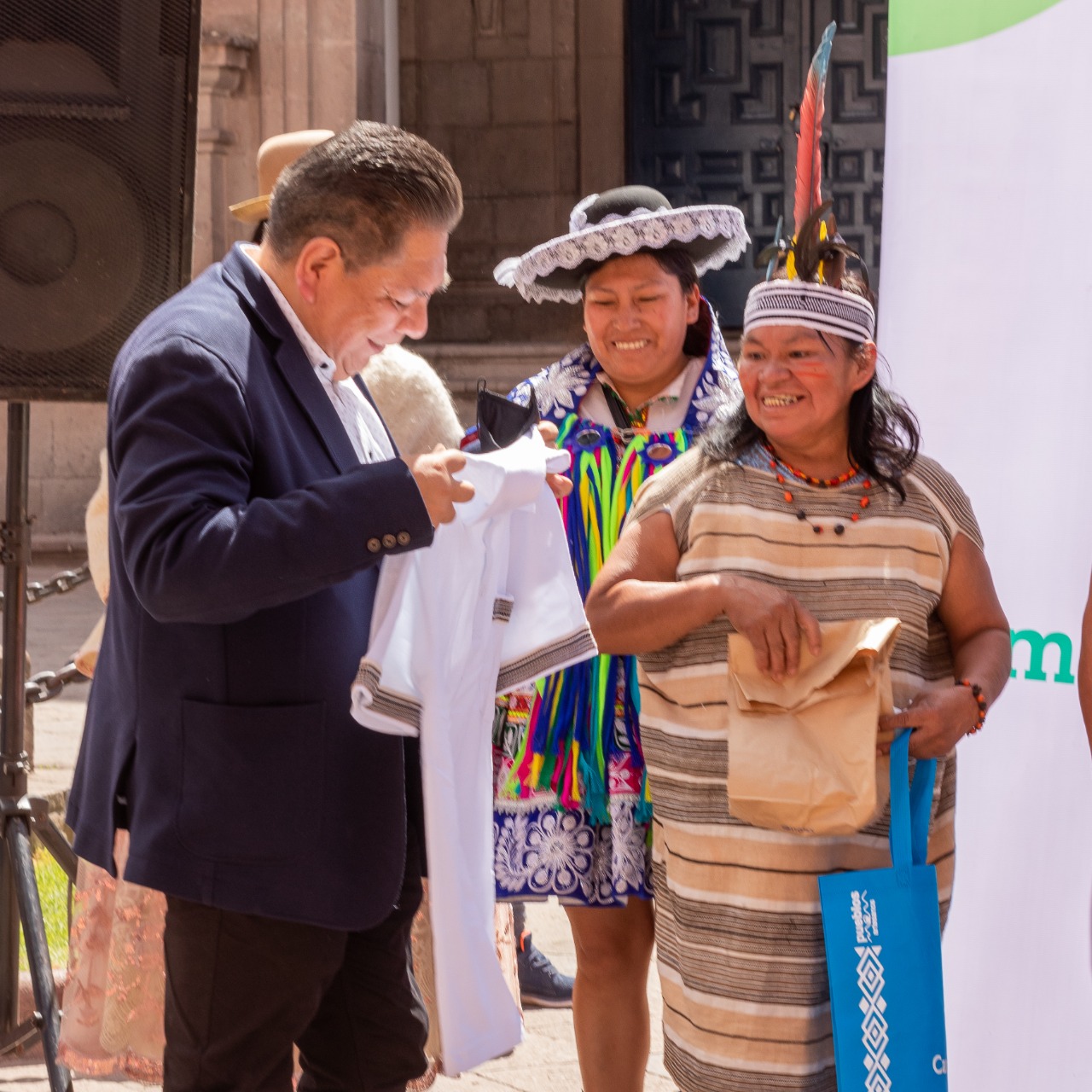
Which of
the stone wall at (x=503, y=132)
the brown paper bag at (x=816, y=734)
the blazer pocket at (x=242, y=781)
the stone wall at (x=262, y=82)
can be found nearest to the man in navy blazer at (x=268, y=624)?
the blazer pocket at (x=242, y=781)

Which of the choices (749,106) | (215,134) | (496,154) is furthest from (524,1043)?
(496,154)

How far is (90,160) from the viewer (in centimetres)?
323

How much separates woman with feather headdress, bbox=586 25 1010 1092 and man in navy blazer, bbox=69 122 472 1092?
0.57 metres

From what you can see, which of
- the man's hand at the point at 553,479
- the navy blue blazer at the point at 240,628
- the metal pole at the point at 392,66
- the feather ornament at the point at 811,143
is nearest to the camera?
the navy blue blazer at the point at 240,628

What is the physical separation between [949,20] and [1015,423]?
79 cm

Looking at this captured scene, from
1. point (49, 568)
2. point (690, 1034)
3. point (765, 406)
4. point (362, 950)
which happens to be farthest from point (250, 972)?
point (49, 568)

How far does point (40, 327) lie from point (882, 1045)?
2184mm

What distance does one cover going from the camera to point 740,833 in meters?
2.56

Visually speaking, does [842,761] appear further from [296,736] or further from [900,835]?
[296,736]

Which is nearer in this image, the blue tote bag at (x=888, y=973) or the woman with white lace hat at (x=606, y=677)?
the blue tote bag at (x=888, y=973)

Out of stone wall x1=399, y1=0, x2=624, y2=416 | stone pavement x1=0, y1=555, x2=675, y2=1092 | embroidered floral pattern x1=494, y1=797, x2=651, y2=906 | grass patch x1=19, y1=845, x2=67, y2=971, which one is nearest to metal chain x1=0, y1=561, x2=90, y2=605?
grass patch x1=19, y1=845, x2=67, y2=971

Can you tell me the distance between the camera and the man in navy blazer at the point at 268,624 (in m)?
2.00

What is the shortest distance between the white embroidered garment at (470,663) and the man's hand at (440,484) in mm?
116

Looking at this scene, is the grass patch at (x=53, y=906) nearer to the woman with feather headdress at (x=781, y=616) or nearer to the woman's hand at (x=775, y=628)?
the woman with feather headdress at (x=781, y=616)
